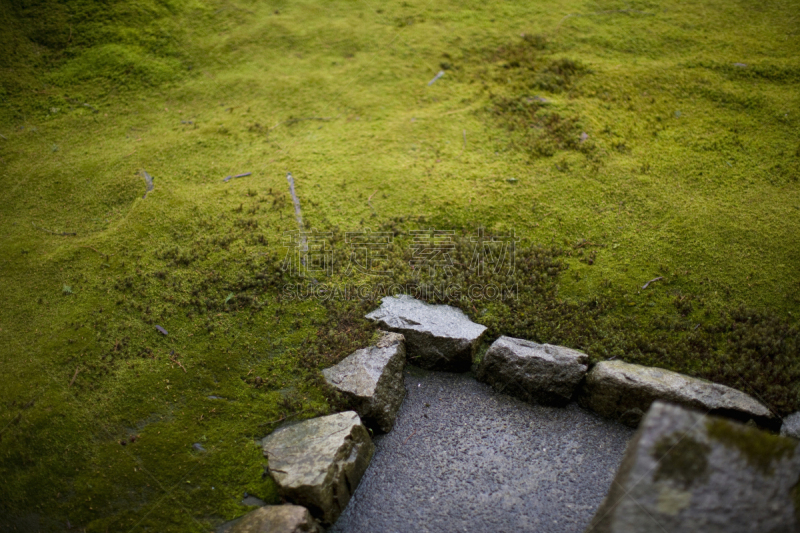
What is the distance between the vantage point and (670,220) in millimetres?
6738

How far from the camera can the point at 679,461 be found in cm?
346

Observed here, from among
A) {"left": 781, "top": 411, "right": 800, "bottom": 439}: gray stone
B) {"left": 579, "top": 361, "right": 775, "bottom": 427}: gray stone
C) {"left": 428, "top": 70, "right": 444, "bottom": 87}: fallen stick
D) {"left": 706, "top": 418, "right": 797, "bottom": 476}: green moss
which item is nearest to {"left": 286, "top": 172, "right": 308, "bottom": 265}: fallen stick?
{"left": 428, "top": 70, "right": 444, "bottom": 87}: fallen stick

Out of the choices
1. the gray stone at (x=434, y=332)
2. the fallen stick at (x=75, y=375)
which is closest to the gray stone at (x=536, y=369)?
the gray stone at (x=434, y=332)

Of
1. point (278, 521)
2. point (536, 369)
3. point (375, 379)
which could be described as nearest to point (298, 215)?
point (375, 379)

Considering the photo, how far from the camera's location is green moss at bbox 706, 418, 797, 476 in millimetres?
3492

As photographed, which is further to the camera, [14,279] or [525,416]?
[14,279]

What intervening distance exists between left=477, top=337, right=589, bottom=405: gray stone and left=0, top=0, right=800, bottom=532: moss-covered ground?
358 millimetres

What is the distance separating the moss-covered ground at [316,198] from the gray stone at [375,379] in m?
0.20

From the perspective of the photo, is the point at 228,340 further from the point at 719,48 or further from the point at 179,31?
the point at 719,48

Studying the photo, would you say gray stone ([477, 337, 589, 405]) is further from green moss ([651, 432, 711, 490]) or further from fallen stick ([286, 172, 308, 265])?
fallen stick ([286, 172, 308, 265])

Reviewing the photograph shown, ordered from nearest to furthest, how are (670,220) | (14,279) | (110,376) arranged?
(110,376) → (14,279) → (670,220)

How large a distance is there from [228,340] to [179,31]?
23.5 feet

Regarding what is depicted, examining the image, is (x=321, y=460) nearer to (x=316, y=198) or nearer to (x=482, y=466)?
(x=482, y=466)


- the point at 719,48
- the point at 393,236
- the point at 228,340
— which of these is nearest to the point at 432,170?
the point at 393,236
